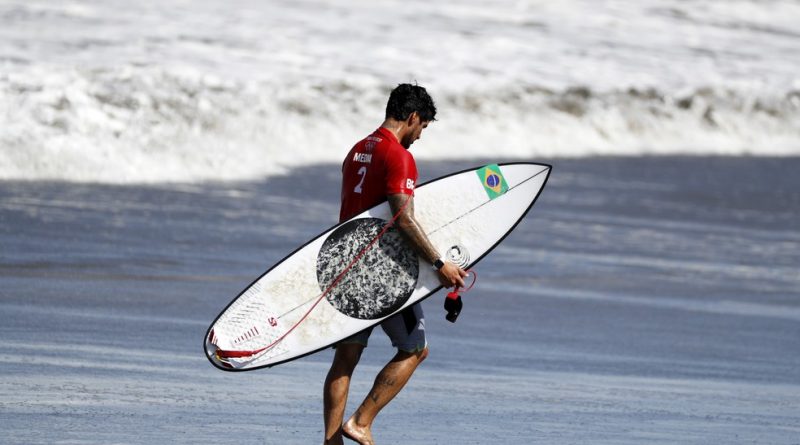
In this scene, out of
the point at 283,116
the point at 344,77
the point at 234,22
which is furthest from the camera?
the point at 234,22

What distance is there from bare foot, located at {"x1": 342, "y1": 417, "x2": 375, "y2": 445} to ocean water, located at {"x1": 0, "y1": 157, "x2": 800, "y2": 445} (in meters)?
0.23

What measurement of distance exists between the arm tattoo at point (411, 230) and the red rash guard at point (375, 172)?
0.04 meters

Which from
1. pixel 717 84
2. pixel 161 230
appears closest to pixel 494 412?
pixel 161 230

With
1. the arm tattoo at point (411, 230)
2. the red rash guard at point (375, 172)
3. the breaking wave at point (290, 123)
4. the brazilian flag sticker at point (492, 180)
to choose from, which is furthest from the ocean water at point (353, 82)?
the arm tattoo at point (411, 230)

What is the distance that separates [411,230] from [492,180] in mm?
864

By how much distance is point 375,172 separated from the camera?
4816 mm

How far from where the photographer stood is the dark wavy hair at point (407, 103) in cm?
487

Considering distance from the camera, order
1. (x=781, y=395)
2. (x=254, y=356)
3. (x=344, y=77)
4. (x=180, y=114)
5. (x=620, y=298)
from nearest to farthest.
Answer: (x=254, y=356)
(x=781, y=395)
(x=620, y=298)
(x=180, y=114)
(x=344, y=77)

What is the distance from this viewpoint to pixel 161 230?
1022cm

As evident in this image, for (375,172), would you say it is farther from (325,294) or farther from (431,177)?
(431,177)

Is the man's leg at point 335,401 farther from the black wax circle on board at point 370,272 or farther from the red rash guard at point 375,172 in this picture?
the red rash guard at point 375,172

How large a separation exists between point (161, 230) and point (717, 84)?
49.3 ft

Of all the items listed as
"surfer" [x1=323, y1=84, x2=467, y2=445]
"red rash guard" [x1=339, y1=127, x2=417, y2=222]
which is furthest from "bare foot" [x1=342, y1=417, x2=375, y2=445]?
"red rash guard" [x1=339, y1=127, x2=417, y2=222]

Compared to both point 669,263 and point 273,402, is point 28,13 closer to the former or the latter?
point 669,263
